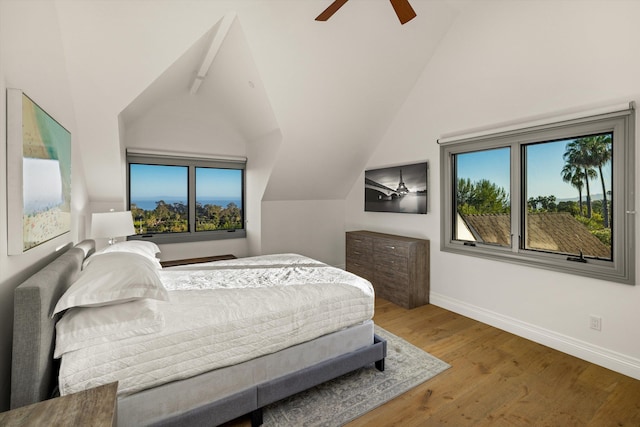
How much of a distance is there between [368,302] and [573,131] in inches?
89.8

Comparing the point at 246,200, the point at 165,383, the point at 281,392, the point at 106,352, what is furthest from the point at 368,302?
the point at 246,200

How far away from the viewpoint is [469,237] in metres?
3.62

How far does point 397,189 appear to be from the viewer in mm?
4289

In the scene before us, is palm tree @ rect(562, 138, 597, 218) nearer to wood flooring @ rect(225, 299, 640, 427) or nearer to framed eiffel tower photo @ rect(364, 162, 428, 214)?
wood flooring @ rect(225, 299, 640, 427)

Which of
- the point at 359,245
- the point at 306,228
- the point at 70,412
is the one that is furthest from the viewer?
the point at 306,228

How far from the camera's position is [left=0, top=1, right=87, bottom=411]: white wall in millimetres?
1369

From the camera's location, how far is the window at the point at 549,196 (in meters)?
2.41

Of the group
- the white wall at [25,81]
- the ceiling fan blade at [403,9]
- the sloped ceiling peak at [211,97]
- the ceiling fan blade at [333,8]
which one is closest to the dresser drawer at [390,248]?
the sloped ceiling peak at [211,97]

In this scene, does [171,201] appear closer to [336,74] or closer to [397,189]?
[336,74]

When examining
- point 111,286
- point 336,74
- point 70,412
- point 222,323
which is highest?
point 336,74

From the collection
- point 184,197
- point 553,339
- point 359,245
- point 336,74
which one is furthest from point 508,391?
point 184,197

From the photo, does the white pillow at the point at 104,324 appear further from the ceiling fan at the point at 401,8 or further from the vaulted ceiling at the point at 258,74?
the ceiling fan at the point at 401,8

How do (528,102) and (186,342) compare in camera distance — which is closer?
(186,342)

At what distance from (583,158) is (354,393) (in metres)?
2.74
